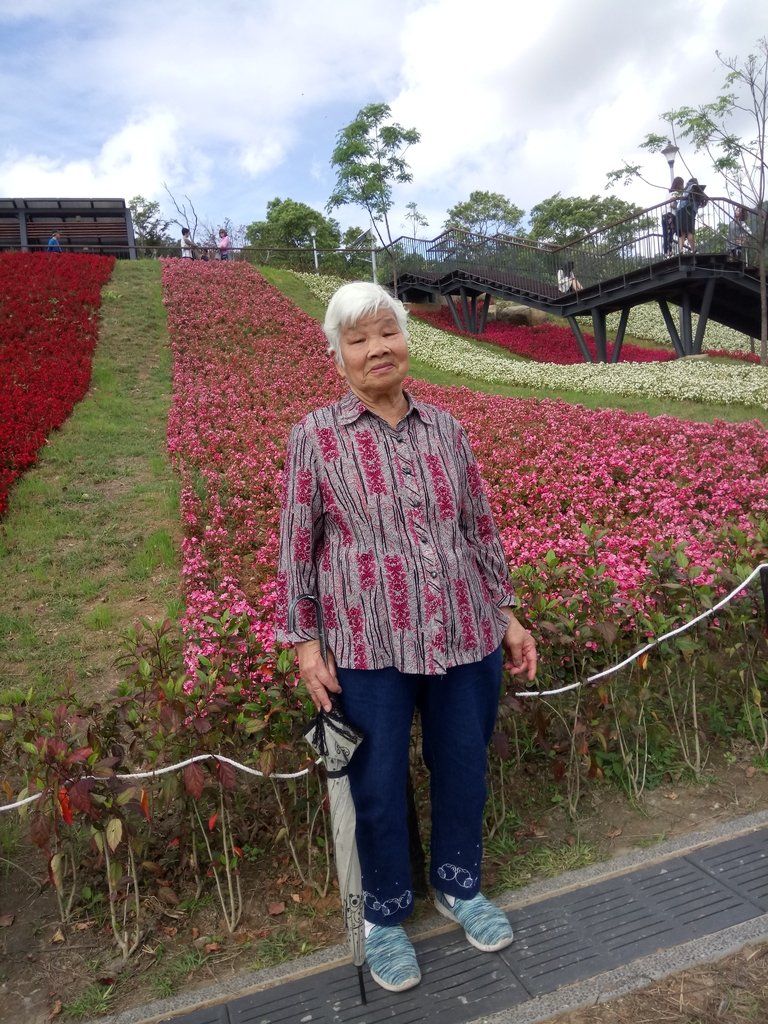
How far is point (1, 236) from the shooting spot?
88.2ft

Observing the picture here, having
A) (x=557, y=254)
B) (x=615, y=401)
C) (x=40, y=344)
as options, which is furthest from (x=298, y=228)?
(x=615, y=401)

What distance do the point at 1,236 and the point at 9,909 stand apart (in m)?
28.9

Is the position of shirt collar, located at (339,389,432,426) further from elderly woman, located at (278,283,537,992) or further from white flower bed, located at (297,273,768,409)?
white flower bed, located at (297,273,768,409)

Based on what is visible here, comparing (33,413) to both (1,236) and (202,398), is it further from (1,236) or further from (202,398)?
(1,236)

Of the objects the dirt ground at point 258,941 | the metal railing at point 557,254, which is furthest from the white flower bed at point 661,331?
the dirt ground at point 258,941

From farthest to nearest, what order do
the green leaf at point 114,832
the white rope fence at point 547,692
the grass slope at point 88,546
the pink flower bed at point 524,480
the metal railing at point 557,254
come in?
the metal railing at point 557,254 < the grass slope at point 88,546 < the pink flower bed at point 524,480 < the white rope fence at point 547,692 < the green leaf at point 114,832

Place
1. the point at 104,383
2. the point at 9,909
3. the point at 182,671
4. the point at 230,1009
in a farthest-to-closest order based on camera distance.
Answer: the point at 104,383, the point at 182,671, the point at 9,909, the point at 230,1009

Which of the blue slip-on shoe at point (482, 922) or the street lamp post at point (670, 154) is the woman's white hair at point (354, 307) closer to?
the blue slip-on shoe at point (482, 922)

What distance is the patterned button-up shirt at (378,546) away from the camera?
1.98 m

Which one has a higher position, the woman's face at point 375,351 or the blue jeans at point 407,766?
the woman's face at point 375,351

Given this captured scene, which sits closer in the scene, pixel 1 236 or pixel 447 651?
pixel 447 651

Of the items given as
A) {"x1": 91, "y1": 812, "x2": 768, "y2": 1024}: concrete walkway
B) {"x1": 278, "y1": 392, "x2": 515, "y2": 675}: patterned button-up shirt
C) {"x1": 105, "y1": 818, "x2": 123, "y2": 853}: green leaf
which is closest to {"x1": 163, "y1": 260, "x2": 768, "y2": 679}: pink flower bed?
{"x1": 105, "y1": 818, "x2": 123, "y2": 853}: green leaf

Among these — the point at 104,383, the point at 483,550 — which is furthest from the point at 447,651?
the point at 104,383

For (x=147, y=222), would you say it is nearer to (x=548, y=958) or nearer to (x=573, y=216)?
(x=573, y=216)
